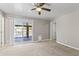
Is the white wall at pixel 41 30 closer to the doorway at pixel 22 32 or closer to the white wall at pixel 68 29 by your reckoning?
the doorway at pixel 22 32

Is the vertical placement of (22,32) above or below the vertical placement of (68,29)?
below

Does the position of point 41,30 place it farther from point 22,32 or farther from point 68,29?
point 68,29

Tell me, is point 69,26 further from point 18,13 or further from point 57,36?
point 18,13

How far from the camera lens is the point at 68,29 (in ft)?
15.8

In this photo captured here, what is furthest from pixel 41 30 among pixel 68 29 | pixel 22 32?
pixel 68 29

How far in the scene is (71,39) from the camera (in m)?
4.68

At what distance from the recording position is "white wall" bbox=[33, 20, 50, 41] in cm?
441

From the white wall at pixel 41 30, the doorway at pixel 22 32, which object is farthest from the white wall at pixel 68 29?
the doorway at pixel 22 32

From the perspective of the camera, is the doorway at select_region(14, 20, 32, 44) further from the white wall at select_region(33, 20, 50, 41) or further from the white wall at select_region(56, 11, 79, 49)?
the white wall at select_region(56, 11, 79, 49)

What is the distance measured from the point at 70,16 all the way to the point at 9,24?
107 inches

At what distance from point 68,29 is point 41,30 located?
130cm

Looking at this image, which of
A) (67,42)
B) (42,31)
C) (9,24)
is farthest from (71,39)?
(9,24)

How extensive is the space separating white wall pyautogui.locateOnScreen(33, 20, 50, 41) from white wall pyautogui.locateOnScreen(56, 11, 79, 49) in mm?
722

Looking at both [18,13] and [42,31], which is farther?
[42,31]
